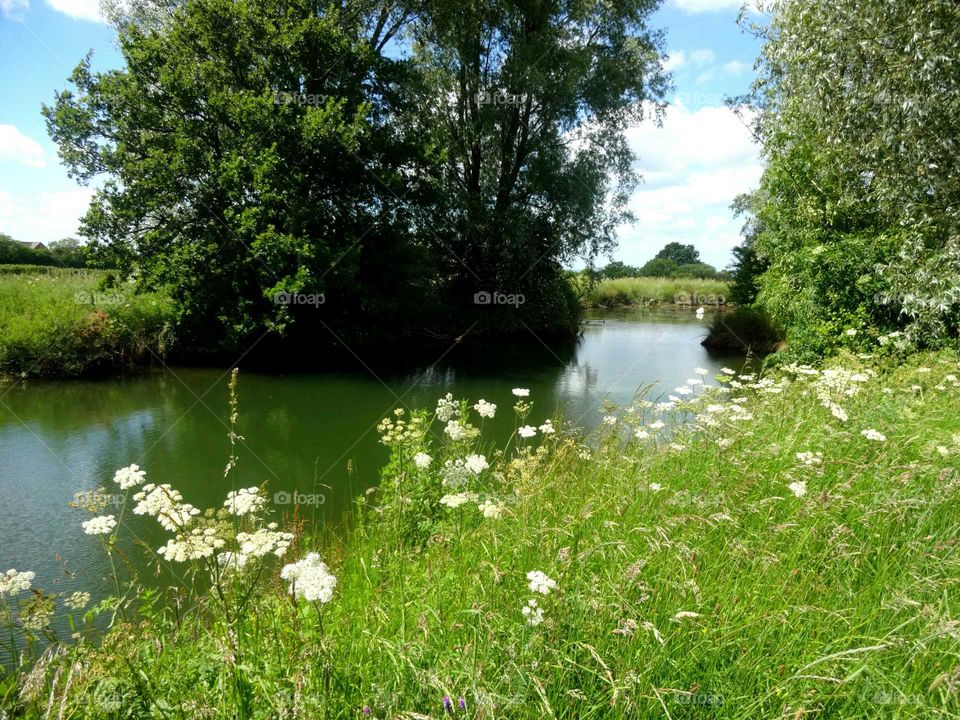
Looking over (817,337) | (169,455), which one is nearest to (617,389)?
(817,337)

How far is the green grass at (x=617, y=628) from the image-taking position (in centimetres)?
180

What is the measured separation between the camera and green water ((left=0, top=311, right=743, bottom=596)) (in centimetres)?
563

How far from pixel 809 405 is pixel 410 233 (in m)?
13.7

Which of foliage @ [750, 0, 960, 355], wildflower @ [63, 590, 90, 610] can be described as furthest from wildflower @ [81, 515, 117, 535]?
foliage @ [750, 0, 960, 355]

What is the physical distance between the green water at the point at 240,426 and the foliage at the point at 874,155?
3.71 meters

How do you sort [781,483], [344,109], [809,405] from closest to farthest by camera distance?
[781,483] → [809,405] → [344,109]

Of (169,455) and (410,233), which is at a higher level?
(410,233)

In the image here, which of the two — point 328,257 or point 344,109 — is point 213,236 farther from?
point 344,109

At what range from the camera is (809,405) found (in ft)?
17.8

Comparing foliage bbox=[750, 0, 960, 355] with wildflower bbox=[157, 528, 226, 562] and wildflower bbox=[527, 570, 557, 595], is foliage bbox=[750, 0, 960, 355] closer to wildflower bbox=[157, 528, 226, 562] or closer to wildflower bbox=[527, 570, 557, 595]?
wildflower bbox=[527, 570, 557, 595]

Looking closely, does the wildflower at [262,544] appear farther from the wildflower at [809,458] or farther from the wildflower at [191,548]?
the wildflower at [809,458]

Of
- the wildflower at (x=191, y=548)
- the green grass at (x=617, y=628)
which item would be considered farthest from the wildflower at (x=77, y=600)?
the wildflower at (x=191, y=548)

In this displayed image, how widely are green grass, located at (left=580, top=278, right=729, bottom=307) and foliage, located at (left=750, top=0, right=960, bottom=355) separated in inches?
1011

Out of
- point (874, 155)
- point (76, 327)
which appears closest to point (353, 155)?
point (76, 327)
